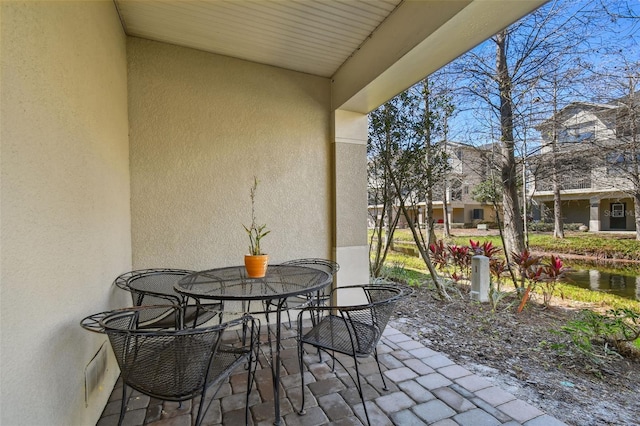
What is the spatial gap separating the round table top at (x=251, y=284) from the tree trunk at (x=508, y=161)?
4.15 meters

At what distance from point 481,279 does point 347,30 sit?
363 cm

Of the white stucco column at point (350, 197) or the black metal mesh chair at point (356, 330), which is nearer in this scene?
the black metal mesh chair at point (356, 330)

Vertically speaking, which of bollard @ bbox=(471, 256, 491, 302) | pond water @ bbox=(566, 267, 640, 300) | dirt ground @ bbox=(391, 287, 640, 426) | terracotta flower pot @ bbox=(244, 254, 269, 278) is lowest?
pond water @ bbox=(566, 267, 640, 300)

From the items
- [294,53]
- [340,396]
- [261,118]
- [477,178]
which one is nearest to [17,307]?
[340,396]

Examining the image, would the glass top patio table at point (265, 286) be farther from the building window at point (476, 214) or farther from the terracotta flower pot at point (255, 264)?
the building window at point (476, 214)

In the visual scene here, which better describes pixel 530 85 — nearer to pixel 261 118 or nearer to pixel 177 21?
pixel 261 118

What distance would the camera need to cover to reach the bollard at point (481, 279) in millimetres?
4020

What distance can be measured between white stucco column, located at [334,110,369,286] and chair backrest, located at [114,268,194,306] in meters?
1.82

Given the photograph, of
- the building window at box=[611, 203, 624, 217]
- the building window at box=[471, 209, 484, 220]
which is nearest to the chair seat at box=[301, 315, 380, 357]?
the building window at box=[611, 203, 624, 217]

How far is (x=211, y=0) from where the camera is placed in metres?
2.28

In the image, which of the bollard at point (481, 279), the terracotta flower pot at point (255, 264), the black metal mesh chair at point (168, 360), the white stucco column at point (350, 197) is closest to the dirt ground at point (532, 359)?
the bollard at point (481, 279)

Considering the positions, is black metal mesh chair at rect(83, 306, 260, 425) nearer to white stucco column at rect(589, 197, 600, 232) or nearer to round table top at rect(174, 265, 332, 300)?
round table top at rect(174, 265, 332, 300)

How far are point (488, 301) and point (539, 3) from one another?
3563 mm

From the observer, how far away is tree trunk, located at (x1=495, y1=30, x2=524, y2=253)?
488 cm
